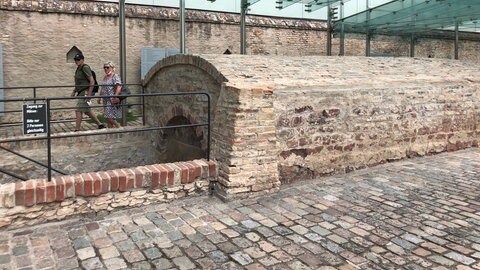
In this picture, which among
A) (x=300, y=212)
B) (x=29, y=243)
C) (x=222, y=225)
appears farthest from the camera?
(x=300, y=212)

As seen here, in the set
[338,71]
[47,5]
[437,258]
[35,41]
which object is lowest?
[437,258]

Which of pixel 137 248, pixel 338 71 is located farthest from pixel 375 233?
pixel 338 71

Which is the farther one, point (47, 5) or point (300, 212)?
point (47, 5)

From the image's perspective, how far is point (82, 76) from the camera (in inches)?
373

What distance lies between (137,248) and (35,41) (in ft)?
34.8

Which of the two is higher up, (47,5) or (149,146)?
(47,5)

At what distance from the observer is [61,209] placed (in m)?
4.56

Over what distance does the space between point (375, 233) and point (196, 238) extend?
168 centimetres

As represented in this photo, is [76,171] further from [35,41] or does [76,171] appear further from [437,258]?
[437,258]

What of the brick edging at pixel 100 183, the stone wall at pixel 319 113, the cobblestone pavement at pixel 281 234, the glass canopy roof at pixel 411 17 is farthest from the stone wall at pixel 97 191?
the glass canopy roof at pixel 411 17

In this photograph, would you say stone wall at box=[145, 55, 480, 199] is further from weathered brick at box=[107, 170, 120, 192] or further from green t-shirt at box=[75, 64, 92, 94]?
green t-shirt at box=[75, 64, 92, 94]

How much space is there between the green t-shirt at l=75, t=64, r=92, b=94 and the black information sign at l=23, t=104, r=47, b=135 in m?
4.45

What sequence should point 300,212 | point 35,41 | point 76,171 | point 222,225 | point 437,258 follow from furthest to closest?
point 35,41 < point 76,171 < point 300,212 < point 222,225 < point 437,258

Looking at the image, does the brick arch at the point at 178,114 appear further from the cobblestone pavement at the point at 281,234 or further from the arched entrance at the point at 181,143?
the cobblestone pavement at the point at 281,234
